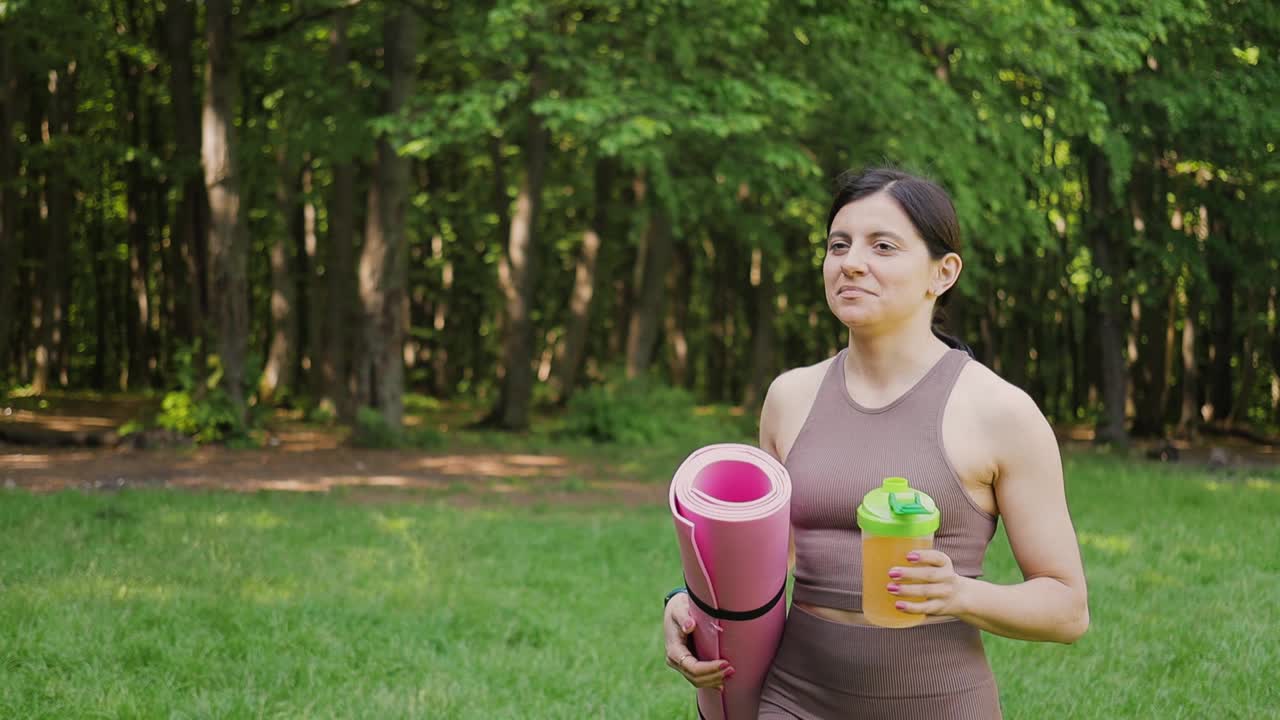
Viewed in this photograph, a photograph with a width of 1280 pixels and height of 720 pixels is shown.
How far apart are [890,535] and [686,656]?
0.57 m

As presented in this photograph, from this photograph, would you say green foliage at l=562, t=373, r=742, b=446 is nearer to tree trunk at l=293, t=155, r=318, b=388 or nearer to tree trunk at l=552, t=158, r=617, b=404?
tree trunk at l=552, t=158, r=617, b=404

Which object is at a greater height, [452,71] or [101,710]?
[452,71]

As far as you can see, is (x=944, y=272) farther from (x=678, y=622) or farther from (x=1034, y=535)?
(x=678, y=622)

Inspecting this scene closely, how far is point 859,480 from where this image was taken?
2.48m

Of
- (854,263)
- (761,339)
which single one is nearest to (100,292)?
(761,339)

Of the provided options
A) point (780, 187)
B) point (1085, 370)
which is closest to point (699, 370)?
point (1085, 370)

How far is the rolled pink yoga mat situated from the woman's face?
0.41m

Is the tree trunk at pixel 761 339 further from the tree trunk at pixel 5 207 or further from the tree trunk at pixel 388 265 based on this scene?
the tree trunk at pixel 5 207

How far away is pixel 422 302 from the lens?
112 feet

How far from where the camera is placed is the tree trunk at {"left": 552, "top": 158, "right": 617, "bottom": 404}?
76.0ft

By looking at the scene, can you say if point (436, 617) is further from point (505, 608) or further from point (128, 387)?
point (128, 387)

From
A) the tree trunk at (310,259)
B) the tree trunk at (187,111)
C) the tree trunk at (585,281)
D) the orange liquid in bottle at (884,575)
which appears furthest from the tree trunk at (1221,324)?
the orange liquid in bottle at (884,575)

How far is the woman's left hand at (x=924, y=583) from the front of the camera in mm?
2195

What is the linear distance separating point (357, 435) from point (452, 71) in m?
7.70
